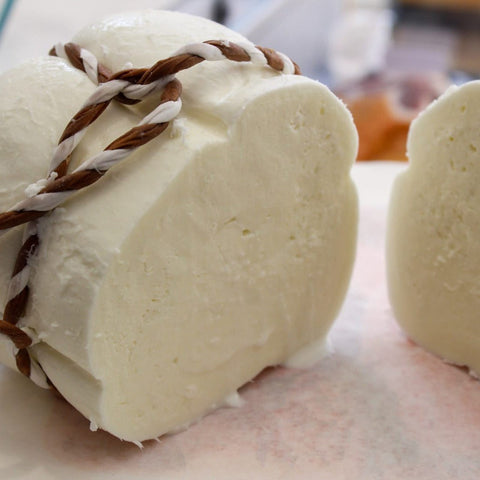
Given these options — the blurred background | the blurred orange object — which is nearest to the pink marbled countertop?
the blurred background

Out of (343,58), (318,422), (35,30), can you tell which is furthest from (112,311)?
(343,58)

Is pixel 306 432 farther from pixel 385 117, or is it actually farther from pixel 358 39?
pixel 358 39

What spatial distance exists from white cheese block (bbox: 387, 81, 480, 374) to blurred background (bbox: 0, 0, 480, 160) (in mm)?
877

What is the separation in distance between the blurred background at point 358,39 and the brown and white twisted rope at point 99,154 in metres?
0.67

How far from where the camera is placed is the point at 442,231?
1080 mm

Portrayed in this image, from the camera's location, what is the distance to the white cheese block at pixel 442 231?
3.35 ft

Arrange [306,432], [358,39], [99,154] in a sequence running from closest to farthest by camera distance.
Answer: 1. [99,154]
2. [306,432]
3. [358,39]

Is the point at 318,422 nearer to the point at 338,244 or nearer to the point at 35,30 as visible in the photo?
the point at 338,244

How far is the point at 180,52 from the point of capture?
0.85 metres

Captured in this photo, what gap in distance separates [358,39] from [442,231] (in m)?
2.03

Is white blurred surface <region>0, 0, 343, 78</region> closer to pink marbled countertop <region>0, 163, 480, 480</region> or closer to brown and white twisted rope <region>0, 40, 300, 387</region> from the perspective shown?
brown and white twisted rope <region>0, 40, 300, 387</region>

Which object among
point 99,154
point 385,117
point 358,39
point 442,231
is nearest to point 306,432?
point 442,231

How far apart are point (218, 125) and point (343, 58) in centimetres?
218

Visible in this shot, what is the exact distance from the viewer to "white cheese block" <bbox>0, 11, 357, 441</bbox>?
2.67ft
